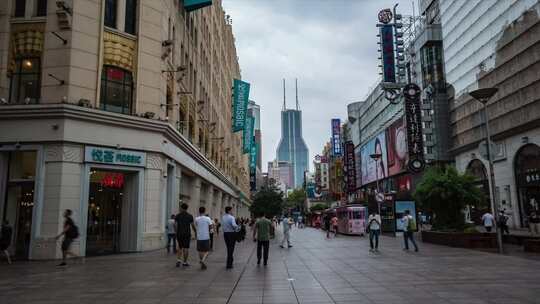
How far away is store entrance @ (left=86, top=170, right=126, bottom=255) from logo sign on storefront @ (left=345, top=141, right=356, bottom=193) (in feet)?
192

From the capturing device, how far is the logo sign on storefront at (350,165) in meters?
74.9

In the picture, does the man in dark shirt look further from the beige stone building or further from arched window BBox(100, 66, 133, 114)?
arched window BBox(100, 66, 133, 114)

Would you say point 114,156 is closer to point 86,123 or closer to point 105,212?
point 86,123

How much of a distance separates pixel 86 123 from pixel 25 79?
10.7ft

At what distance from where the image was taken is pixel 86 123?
1747 centimetres

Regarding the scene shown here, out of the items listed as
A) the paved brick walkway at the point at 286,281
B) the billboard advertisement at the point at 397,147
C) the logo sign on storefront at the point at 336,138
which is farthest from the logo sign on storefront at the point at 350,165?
the paved brick walkway at the point at 286,281

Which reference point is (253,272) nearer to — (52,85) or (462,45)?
(52,85)

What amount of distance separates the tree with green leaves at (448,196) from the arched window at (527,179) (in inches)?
653

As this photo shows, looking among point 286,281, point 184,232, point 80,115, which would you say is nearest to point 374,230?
point 184,232

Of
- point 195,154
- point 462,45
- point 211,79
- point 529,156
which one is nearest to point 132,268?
point 195,154

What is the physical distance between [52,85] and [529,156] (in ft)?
119

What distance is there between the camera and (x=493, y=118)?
4131 cm

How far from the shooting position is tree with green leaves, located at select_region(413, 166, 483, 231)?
21.9 meters

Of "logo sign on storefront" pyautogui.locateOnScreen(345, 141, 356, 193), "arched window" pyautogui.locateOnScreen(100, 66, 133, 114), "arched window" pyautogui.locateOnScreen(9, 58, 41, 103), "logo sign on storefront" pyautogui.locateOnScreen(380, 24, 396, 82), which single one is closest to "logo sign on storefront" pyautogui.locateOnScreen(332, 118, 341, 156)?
"logo sign on storefront" pyautogui.locateOnScreen(345, 141, 356, 193)
